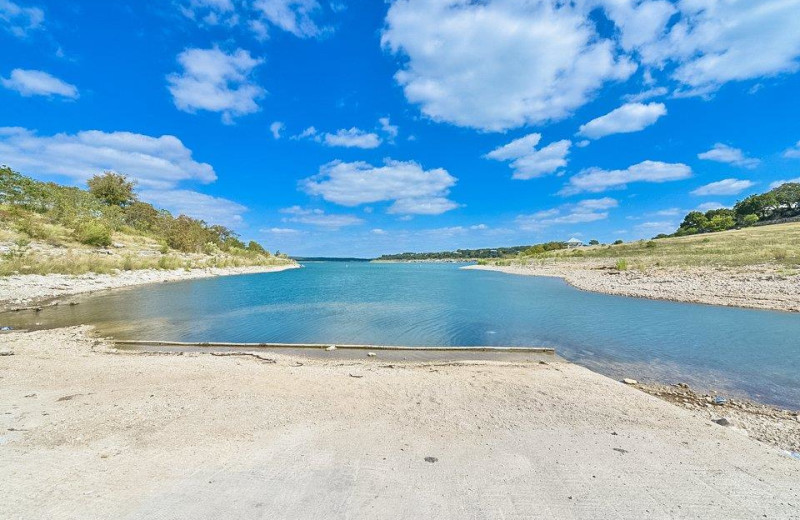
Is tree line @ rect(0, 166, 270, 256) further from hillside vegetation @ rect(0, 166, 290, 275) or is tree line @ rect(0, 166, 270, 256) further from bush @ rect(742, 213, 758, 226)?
bush @ rect(742, 213, 758, 226)

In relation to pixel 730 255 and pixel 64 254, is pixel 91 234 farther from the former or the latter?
pixel 730 255

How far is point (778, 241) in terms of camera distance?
3897cm

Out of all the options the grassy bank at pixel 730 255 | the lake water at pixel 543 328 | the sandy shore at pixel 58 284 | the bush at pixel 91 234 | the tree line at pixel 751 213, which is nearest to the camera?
the lake water at pixel 543 328

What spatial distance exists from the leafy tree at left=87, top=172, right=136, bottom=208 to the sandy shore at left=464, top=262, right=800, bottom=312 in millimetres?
77379

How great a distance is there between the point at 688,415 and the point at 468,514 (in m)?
4.82

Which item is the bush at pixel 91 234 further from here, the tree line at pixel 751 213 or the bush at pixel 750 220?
the bush at pixel 750 220

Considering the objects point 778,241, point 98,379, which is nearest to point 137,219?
point 98,379

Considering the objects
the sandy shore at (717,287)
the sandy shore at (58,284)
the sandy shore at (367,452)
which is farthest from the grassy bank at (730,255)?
the sandy shore at (58,284)

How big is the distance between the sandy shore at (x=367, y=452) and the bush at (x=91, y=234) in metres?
40.9

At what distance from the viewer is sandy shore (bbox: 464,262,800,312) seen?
18.0 meters

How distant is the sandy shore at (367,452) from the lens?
3.32 m

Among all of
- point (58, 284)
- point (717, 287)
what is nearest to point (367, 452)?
point (717, 287)

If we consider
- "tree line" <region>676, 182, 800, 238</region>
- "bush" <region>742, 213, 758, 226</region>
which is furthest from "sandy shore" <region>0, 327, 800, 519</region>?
"bush" <region>742, 213, 758, 226</region>

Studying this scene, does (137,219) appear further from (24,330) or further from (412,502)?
(412,502)
